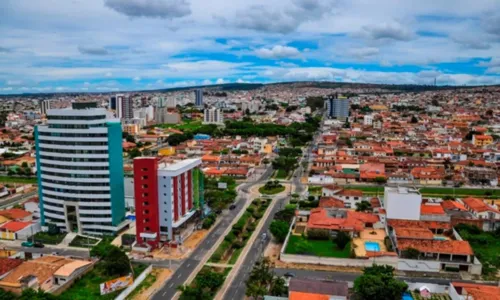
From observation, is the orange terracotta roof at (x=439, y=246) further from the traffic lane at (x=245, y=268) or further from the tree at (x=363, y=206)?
the tree at (x=363, y=206)

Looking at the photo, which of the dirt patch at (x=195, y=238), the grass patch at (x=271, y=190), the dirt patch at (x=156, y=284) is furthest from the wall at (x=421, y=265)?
the grass patch at (x=271, y=190)

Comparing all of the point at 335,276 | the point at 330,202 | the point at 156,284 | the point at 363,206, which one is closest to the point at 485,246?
the point at 363,206

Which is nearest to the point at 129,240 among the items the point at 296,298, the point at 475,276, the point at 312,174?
the point at 296,298

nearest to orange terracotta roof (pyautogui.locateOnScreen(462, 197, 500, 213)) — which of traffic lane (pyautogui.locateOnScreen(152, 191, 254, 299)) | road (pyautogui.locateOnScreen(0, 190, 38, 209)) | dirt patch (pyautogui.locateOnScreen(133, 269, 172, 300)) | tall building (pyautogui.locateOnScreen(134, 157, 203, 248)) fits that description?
traffic lane (pyautogui.locateOnScreen(152, 191, 254, 299))

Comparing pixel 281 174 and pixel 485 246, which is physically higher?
pixel 281 174

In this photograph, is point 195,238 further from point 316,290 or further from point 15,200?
point 15,200
